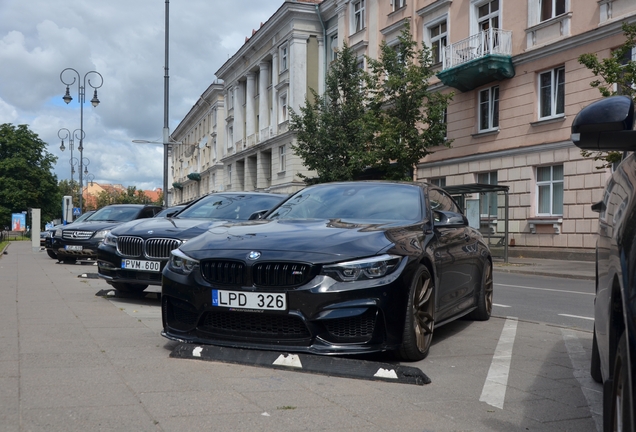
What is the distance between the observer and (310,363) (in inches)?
198

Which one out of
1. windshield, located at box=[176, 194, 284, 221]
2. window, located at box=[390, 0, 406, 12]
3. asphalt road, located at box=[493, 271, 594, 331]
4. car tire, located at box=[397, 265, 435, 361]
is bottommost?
asphalt road, located at box=[493, 271, 594, 331]

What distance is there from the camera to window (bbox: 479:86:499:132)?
2692 cm

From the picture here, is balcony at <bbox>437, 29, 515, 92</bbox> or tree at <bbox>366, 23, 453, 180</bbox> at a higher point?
balcony at <bbox>437, 29, 515, 92</bbox>

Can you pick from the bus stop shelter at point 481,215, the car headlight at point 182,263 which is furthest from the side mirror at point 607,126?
the bus stop shelter at point 481,215

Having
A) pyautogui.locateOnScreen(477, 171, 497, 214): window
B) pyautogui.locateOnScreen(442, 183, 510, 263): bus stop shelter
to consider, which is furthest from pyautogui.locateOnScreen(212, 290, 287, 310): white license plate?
pyautogui.locateOnScreen(477, 171, 497, 214): window

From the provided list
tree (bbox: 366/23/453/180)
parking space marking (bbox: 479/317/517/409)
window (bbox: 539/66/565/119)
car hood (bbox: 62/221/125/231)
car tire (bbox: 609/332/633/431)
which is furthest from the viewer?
tree (bbox: 366/23/453/180)

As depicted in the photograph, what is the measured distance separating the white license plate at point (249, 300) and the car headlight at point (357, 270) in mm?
372

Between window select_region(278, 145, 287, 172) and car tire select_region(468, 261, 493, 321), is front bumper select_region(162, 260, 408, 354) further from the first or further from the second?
window select_region(278, 145, 287, 172)

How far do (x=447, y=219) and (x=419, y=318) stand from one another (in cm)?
123

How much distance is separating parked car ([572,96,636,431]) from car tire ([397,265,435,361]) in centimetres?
196

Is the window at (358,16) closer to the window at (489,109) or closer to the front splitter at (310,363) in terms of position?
the window at (489,109)

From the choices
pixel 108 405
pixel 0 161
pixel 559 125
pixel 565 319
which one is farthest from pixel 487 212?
pixel 0 161

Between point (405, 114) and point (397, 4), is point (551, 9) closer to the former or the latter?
point (405, 114)

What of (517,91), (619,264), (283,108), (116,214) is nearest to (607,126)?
(619,264)
